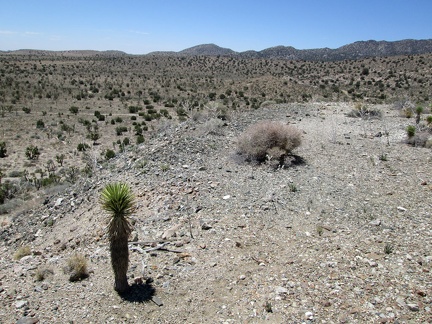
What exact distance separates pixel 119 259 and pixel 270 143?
7166mm

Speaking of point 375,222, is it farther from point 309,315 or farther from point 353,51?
point 353,51

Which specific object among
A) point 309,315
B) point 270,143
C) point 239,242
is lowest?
point 309,315

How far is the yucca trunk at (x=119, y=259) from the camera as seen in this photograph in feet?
19.9

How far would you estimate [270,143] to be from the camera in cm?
1192

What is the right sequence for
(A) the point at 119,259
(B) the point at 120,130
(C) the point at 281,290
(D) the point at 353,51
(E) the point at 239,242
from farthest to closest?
(D) the point at 353,51 < (B) the point at 120,130 < (E) the point at 239,242 < (A) the point at 119,259 < (C) the point at 281,290

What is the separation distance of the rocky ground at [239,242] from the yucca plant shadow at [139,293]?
27 millimetres

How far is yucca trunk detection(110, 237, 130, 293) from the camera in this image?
19.9ft

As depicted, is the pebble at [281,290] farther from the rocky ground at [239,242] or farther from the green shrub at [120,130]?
the green shrub at [120,130]

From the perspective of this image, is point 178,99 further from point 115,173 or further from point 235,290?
point 235,290

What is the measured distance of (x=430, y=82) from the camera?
140ft

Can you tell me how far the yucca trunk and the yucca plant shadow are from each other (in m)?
0.13

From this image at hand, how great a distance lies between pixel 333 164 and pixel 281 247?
556 cm

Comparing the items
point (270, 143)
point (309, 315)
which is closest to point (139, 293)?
point (309, 315)

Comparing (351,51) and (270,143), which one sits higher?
(351,51)
